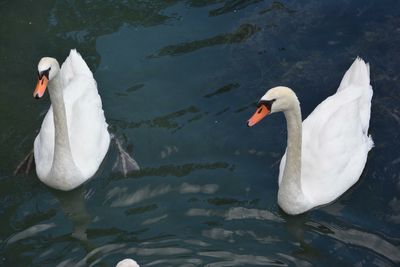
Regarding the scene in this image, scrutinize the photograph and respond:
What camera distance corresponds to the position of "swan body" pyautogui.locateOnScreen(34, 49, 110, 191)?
32.7 ft

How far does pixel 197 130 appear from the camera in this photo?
1088 centimetres

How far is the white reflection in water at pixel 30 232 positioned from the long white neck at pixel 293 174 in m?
2.66

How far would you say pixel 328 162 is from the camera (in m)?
9.84

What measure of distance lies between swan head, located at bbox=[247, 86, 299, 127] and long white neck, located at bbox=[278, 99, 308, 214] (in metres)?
0.20

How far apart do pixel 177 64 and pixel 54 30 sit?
209cm

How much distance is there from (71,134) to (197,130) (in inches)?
62.2

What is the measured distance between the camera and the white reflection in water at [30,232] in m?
9.66

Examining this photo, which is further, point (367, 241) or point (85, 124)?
point (85, 124)

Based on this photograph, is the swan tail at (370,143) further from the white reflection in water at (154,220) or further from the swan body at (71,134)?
the swan body at (71,134)

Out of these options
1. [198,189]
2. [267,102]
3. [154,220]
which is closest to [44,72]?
[154,220]

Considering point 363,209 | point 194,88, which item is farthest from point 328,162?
point 194,88

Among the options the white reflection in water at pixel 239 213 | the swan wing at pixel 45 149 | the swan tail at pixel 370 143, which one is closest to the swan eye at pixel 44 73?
the swan wing at pixel 45 149

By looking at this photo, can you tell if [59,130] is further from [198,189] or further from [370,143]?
[370,143]

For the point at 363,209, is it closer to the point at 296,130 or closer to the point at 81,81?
the point at 296,130
